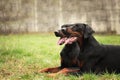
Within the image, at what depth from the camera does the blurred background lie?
15461mm

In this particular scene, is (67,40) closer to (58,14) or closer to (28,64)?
(28,64)

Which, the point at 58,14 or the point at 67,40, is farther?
the point at 58,14

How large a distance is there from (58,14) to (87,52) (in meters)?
9.82

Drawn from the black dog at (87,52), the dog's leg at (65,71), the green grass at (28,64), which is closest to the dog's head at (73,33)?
the black dog at (87,52)

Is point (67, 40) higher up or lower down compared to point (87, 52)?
higher up

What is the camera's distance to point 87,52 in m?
6.02

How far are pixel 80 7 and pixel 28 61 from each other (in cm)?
857

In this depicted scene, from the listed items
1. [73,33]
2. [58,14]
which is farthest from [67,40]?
[58,14]

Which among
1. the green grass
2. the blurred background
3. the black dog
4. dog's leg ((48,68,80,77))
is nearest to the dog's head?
the black dog

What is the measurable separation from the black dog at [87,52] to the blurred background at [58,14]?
9.45 meters

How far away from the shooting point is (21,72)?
6.30m

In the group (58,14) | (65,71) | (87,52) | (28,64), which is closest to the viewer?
(65,71)

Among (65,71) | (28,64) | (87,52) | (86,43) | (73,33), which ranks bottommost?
(28,64)

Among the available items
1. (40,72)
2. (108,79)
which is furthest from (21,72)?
(108,79)
